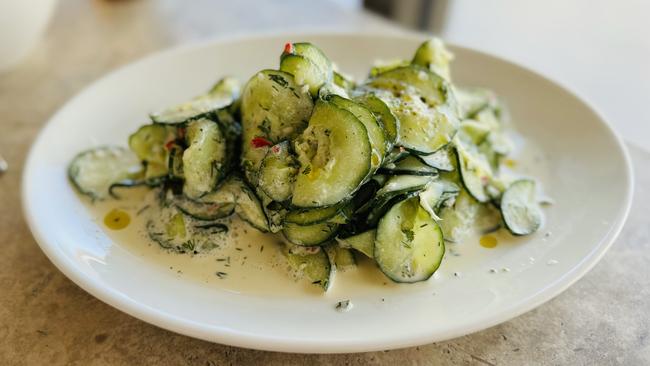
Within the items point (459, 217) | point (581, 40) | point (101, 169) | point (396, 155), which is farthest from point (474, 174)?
point (581, 40)

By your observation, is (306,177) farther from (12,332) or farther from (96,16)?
(96,16)

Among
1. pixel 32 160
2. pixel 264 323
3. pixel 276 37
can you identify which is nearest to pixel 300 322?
pixel 264 323

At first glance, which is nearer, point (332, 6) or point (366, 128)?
point (366, 128)

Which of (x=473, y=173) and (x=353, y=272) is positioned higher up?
(x=473, y=173)

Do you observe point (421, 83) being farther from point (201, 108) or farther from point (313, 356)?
point (313, 356)

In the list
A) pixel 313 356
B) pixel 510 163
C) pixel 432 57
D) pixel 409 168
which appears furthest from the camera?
pixel 510 163

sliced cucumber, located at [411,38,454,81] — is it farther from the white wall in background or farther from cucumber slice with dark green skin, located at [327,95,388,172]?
the white wall in background
